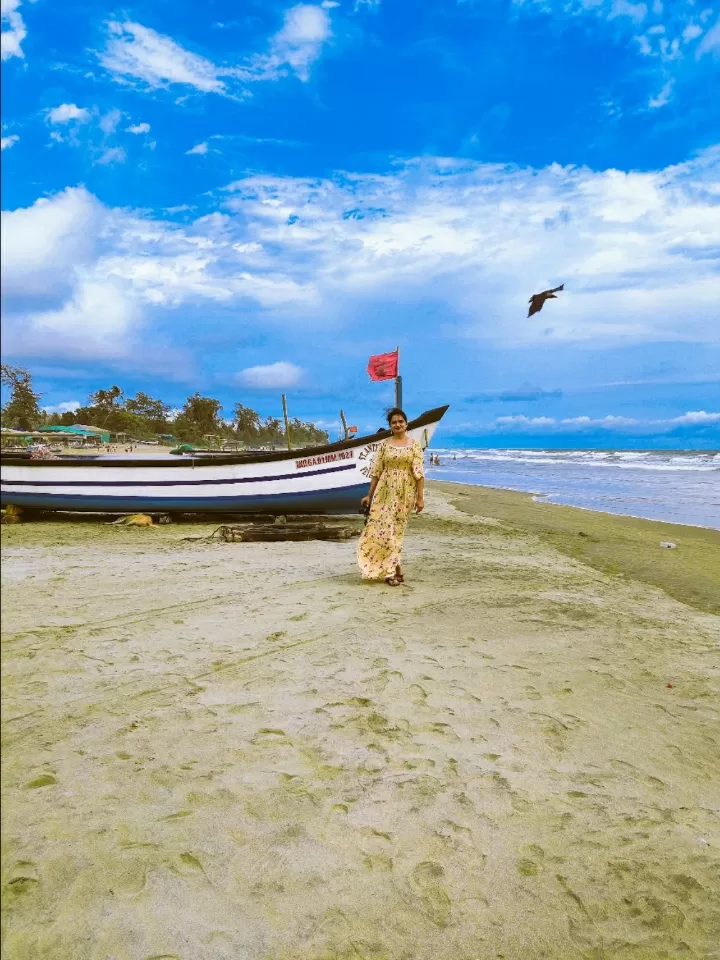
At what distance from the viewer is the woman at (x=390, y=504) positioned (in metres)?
6.40

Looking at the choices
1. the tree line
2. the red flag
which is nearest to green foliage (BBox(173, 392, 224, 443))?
the tree line

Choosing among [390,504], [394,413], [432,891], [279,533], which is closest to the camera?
[432,891]

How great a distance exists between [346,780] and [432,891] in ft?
2.22

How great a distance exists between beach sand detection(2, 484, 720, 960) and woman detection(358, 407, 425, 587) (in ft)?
3.16

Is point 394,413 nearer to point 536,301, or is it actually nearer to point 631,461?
point 536,301

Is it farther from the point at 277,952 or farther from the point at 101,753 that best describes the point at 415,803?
the point at 101,753

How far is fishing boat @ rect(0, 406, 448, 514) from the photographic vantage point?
1057 cm

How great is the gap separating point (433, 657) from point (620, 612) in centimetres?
261

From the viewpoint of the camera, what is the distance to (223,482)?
11.1m

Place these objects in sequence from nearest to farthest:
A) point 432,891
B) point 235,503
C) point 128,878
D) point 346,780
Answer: point 128,878, point 432,891, point 346,780, point 235,503

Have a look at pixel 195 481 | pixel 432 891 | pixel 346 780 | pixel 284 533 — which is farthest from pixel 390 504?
pixel 195 481

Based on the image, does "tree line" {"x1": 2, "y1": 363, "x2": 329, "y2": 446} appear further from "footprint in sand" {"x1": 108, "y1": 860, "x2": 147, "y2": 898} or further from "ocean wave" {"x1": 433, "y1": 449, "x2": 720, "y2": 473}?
"footprint in sand" {"x1": 108, "y1": 860, "x2": 147, "y2": 898}

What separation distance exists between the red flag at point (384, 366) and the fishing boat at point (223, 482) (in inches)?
61.8

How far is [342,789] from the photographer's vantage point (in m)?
2.82
